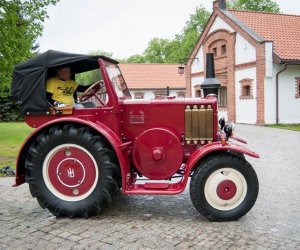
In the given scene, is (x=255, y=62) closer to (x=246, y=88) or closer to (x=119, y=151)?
(x=246, y=88)

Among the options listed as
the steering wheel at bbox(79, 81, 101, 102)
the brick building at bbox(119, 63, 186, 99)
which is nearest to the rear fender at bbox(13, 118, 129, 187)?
the steering wheel at bbox(79, 81, 101, 102)

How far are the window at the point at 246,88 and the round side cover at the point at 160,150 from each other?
20.1m

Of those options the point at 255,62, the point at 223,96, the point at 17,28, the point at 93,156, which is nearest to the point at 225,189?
the point at 93,156

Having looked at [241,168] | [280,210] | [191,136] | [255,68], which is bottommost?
[280,210]

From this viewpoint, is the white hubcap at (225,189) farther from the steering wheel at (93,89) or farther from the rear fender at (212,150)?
the steering wheel at (93,89)

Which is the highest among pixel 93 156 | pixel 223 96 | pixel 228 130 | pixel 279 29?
pixel 279 29

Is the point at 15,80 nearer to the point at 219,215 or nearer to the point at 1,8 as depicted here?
the point at 219,215

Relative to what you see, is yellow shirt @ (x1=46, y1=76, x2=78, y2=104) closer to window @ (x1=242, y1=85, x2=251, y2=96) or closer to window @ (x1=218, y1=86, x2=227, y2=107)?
window @ (x1=242, y1=85, x2=251, y2=96)

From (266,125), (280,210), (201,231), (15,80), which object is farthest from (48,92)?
(266,125)

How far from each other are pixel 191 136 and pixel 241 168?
0.85m

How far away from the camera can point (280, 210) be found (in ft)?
19.1

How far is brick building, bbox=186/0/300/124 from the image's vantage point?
2319 cm

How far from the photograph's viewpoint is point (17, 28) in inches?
516

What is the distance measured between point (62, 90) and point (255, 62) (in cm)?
2007
